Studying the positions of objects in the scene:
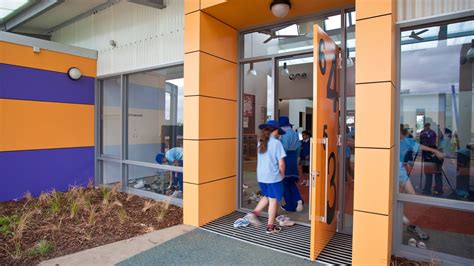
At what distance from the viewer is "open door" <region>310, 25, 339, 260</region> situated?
2.99 m

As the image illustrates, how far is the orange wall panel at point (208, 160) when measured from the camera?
160 inches

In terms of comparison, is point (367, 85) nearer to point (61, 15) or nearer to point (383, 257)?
point (383, 257)

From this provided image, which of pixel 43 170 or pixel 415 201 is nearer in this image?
pixel 415 201

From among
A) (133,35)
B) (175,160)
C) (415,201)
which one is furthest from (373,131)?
(133,35)

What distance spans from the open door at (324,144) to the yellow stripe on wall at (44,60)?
5.43 m

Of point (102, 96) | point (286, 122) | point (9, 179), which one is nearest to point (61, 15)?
point (102, 96)

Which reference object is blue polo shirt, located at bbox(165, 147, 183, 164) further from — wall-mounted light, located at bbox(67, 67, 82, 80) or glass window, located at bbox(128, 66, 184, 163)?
wall-mounted light, located at bbox(67, 67, 82, 80)

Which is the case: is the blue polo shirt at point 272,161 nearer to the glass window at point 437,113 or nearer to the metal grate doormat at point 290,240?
the metal grate doormat at point 290,240

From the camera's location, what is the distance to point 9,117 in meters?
5.38

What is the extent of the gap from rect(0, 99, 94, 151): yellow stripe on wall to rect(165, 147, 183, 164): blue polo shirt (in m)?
2.41

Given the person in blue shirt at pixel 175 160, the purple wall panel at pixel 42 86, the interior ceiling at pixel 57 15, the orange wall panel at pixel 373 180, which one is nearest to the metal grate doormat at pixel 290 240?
the orange wall panel at pixel 373 180

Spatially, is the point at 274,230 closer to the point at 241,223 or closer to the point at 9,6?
the point at 241,223

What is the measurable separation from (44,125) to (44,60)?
4.28 feet

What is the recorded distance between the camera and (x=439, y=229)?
315 cm
